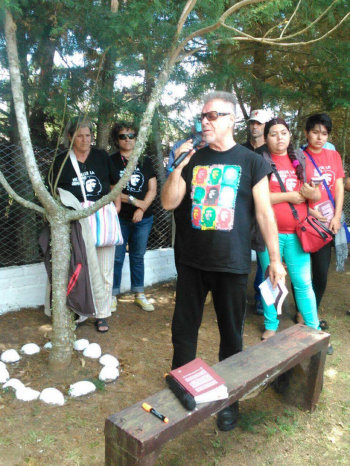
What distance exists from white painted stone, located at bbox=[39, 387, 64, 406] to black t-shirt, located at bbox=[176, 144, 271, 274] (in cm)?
130

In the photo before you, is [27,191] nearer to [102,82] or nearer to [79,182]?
[79,182]

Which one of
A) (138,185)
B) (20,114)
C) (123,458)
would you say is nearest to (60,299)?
(20,114)

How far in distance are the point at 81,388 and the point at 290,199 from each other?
2215 millimetres

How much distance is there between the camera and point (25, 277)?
4.44 meters

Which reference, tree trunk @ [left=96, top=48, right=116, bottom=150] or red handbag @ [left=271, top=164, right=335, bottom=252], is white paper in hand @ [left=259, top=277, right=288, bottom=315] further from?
tree trunk @ [left=96, top=48, right=116, bottom=150]

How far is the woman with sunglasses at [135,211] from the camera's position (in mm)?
4266

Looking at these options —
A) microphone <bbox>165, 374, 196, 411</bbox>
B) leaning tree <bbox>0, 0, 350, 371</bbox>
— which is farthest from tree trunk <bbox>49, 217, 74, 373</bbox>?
microphone <bbox>165, 374, 196, 411</bbox>

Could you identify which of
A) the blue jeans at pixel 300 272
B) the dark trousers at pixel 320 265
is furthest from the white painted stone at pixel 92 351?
the dark trousers at pixel 320 265

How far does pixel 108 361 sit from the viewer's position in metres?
3.37

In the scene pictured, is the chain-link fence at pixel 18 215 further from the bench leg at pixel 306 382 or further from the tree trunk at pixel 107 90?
the bench leg at pixel 306 382

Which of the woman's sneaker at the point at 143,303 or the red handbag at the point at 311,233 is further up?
the red handbag at the point at 311,233

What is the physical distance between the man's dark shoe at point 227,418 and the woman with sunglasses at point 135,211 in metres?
2.09

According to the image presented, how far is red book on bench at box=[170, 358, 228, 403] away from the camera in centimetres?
205

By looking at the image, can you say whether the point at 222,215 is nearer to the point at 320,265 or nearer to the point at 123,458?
the point at 123,458
